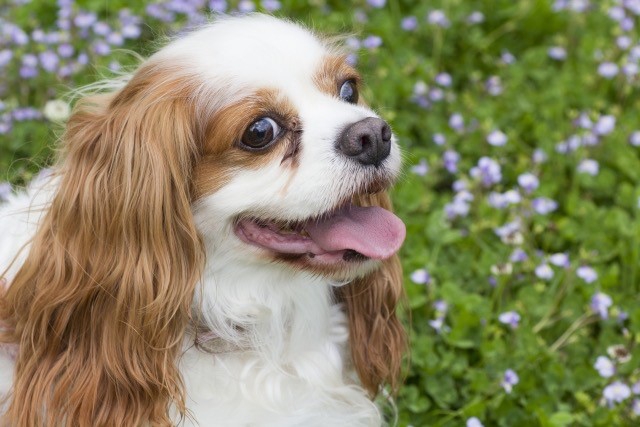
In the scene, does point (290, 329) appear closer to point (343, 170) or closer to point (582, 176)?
point (343, 170)

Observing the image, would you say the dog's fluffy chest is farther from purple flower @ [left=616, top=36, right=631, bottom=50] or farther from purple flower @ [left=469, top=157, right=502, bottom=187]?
purple flower @ [left=616, top=36, right=631, bottom=50]

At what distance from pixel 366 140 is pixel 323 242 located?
31 cm

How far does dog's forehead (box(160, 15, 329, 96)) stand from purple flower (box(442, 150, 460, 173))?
168 centimetres

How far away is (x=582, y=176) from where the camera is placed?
15.3 ft

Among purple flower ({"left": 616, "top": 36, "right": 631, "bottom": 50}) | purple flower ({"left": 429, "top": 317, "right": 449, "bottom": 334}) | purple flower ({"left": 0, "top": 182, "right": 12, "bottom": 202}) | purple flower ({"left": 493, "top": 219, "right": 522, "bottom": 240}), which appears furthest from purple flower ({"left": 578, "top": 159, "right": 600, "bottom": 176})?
purple flower ({"left": 0, "top": 182, "right": 12, "bottom": 202})

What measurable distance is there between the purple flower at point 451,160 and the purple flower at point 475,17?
1.01 metres

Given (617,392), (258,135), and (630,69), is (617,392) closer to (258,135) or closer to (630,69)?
(258,135)

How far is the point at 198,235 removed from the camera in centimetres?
288

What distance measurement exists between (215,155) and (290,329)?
0.63 metres

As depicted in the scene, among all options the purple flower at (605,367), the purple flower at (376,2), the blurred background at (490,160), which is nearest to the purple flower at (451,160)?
the blurred background at (490,160)

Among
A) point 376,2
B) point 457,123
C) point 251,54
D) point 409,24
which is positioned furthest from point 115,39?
point 251,54

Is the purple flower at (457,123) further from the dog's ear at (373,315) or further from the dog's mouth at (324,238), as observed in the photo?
the dog's mouth at (324,238)

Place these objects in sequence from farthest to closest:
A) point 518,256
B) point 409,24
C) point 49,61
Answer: point 409,24 → point 49,61 → point 518,256

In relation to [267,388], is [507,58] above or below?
below
